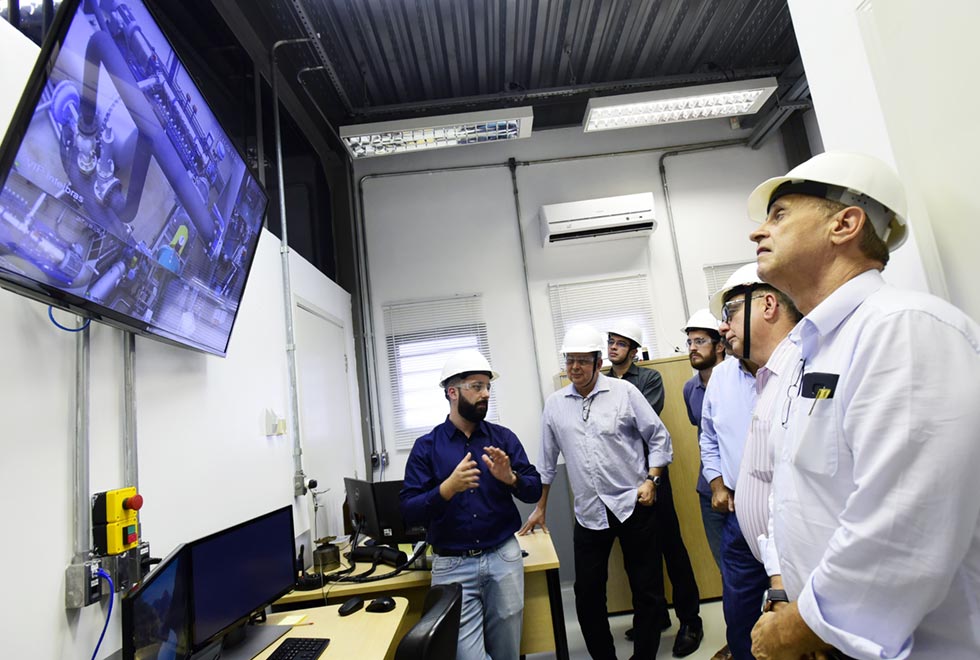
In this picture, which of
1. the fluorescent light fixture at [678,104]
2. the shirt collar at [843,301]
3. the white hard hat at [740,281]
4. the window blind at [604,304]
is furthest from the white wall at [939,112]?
the window blind at [604,304]

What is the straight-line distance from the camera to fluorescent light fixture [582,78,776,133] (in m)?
3.92

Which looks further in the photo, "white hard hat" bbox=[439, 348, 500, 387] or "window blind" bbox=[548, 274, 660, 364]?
"window blind" bbox=[548, 274, 660, 364]

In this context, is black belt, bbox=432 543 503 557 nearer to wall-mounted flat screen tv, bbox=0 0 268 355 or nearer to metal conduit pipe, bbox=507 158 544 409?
wall-mounted flat screen tv, bbox=0 0 268 355

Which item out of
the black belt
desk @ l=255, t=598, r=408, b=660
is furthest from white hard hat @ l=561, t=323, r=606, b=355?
desk @ l=255, t=598, r=408, b=660

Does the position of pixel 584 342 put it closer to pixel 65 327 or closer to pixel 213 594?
pixel 213 594

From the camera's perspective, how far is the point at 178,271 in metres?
1.80

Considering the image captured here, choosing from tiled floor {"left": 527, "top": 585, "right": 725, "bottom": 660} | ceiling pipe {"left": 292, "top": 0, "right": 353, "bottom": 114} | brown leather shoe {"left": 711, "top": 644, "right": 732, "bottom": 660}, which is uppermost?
ceiling pipe {"left": 292, "top": 0, "right": 353, "bottom": 114}

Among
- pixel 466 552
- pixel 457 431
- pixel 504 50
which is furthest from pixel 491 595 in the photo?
Answer: pixel 504 50

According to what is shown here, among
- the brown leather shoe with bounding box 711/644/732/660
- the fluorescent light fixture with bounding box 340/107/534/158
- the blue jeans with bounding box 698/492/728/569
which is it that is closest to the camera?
the blue jeans with bounding box 698/492/728/569

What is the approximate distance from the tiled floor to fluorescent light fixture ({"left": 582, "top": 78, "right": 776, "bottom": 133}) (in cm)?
350

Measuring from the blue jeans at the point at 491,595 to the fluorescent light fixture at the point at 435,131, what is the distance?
2.87 m

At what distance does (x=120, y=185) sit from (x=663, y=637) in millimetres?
3550

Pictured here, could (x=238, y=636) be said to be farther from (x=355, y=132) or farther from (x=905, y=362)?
(x=355, y=132)

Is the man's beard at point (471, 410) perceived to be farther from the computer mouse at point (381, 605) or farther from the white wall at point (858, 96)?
the white wall at point (858, 96)
